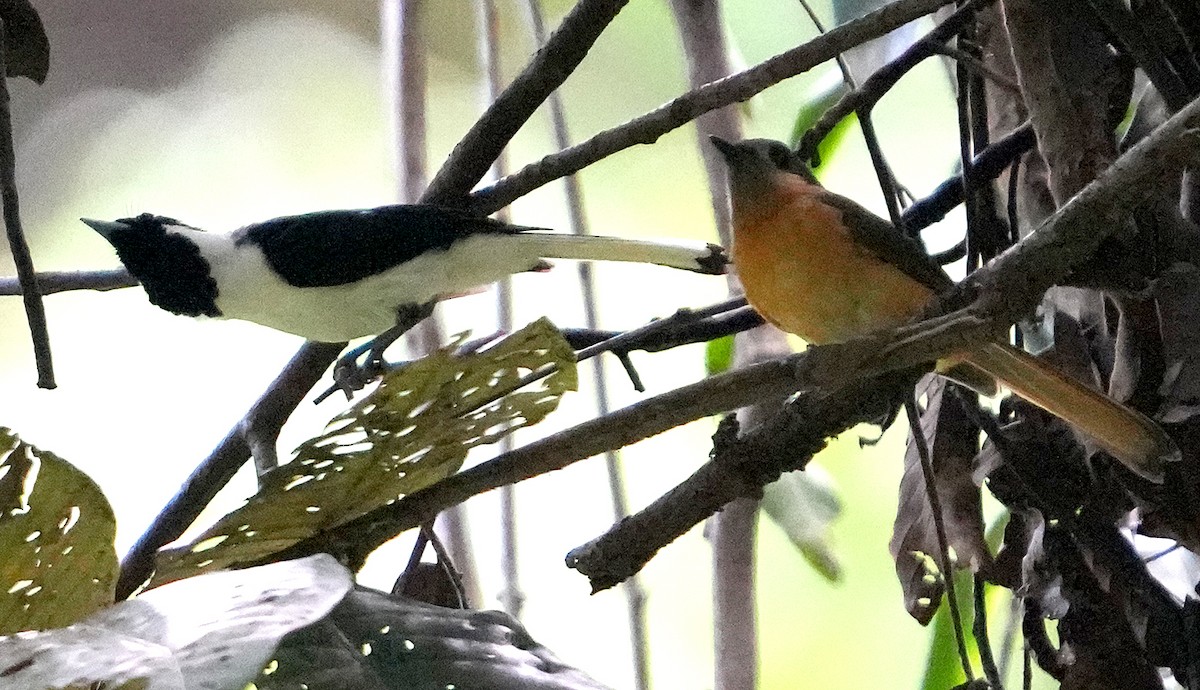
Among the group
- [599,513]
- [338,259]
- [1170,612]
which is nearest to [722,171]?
[338,259]

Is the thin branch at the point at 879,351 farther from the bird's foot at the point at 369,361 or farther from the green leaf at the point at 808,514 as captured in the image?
the green leaf at the point at 808,514

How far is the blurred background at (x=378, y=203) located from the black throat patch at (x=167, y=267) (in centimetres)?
45

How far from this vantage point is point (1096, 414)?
745mm

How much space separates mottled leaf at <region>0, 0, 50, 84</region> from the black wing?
0.32 meters

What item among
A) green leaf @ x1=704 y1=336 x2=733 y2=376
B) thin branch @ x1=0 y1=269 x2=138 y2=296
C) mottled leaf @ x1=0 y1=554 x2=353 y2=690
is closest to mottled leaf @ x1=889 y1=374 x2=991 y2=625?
green leaf @ x1=704 y1=336 x2=733 y2=376

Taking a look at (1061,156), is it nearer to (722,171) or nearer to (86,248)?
(722,171)

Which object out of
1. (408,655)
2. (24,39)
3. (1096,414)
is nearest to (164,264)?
(24,39)

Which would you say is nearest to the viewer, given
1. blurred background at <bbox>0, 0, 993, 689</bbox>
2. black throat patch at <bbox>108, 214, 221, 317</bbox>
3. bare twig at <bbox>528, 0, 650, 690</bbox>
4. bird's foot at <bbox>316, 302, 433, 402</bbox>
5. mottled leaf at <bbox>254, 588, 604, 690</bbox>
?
mottled leaf at <bbox>254, 588, 604, 690</bbox>

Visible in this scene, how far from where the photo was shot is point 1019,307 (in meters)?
0.62

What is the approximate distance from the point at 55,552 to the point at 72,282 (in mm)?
444

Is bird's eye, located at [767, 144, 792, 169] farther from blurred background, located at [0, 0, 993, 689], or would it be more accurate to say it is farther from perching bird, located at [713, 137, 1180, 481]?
blurred background, located at [0, 0, 993, 689]

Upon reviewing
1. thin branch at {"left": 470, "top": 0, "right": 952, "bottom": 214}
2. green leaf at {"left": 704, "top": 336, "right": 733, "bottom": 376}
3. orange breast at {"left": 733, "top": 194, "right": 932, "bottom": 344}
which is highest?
thin branch at {"left": 470, "top": 0, "right": 952, "bottom": 214}

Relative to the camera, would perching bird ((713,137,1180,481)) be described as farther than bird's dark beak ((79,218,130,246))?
No

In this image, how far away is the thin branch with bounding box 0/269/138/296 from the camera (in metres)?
0.96
